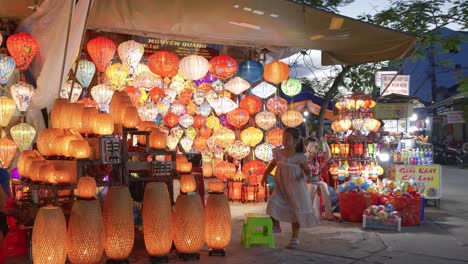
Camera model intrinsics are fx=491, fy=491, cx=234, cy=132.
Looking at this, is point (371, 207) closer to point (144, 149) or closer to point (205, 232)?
point (205, 232)

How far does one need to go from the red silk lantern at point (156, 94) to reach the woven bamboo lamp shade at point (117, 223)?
6.53 meters

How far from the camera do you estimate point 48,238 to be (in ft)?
14.7

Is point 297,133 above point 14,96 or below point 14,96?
below

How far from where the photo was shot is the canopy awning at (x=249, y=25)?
6525mm

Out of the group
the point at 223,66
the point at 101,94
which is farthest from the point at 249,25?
the point at 101,94

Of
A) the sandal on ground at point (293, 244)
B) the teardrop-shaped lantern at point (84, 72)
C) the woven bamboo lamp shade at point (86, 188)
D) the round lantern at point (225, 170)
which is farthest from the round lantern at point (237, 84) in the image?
the woven bamboo lamp shade at point (86, 188)

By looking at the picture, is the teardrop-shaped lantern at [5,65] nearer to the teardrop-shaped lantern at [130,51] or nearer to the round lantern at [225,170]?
the teardrop-shaped lantern at [130,51]

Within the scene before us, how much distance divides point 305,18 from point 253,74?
252 centimetres

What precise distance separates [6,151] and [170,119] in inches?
219

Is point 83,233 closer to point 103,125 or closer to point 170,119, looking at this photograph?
point 103,125

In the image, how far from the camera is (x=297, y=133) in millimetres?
6285

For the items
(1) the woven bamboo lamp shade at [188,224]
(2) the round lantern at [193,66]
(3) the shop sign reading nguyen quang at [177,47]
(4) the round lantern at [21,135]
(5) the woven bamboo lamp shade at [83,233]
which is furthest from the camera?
(3) the shop sign reading nguyen quang at [177,47]

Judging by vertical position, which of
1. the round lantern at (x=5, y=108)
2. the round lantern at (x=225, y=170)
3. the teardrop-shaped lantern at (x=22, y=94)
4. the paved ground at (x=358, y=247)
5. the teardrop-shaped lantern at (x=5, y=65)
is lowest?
the paved ground at (x=358, y=247)

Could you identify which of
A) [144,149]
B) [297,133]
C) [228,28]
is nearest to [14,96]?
[144,149]
